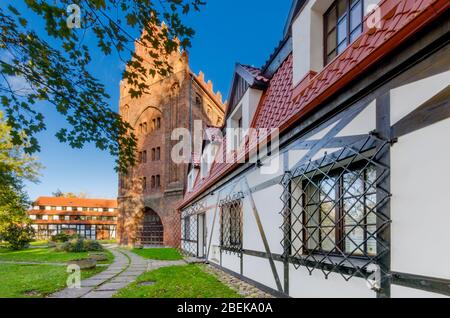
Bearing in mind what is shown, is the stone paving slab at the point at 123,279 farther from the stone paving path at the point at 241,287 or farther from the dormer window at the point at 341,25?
the dormer window at the point at 341,25

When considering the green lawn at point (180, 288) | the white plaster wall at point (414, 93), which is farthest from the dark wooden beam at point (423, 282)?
the green lawn at point (180, 288)

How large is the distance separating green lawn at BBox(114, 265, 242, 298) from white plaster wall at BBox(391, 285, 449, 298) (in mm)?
2967

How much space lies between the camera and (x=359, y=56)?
117 inches

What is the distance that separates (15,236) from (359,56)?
24972mm

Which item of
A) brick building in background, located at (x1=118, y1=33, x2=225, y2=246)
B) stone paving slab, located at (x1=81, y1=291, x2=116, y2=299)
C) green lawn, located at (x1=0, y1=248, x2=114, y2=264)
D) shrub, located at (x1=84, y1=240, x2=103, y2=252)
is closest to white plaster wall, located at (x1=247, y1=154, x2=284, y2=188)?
stone paving slab, located at (x1=81, y1=291, x2=116, y2=299)

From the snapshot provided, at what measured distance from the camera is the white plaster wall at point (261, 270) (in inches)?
187

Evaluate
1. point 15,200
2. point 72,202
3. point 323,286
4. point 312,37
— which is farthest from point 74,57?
point 72,202

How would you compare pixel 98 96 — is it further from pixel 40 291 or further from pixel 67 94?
pixel 40 291

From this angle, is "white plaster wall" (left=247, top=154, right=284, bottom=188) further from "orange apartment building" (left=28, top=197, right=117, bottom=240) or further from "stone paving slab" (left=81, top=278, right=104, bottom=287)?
"orange apartment building" (left=28, top=197, right=117, bottom=240)

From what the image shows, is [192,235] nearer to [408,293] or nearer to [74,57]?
[74,57]

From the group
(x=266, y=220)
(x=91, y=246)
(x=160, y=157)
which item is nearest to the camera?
(x=266, y=220)

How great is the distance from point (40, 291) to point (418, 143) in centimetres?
715

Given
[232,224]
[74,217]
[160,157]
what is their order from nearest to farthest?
1. [232,224]
2. [160,157]
3. [74,217]

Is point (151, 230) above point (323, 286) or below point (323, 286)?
below
